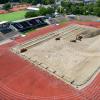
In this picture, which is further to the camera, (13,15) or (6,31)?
(13,15)

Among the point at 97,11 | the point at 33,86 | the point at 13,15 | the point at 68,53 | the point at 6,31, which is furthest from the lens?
the point at 13,15

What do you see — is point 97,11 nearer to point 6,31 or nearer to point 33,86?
point 6,31

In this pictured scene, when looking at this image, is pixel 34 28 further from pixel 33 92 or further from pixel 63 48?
pixel 33 92

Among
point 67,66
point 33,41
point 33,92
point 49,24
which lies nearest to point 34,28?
point 49,24

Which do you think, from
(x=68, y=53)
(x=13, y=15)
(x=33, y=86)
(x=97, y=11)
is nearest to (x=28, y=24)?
(x=13, y=15)

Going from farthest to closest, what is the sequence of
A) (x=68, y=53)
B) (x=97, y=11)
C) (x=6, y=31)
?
(x=97, y=11) < (x=6, y=31) < (x=68, y=53)

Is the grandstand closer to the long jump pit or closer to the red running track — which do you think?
the long jump pit
